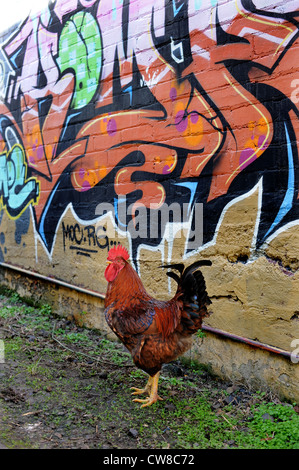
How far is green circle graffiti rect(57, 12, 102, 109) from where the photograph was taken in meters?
4.93

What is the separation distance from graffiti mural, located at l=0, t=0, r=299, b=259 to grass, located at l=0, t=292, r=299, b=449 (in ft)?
4.44

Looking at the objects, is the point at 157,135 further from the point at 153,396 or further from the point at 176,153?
the point at 153,396

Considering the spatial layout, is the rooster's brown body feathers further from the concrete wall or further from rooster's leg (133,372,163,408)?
the concrete wall

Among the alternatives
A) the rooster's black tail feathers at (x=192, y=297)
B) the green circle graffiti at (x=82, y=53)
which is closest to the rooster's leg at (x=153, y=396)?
the rooster's black tail feathers at (x=192, y=297)

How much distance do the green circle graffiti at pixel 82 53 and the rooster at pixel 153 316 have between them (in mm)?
2689

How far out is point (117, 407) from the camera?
3275 mm

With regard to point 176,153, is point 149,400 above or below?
below

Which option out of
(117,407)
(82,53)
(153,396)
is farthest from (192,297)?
(82,53)

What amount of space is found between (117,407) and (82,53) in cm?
429

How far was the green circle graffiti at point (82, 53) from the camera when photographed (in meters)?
4.93

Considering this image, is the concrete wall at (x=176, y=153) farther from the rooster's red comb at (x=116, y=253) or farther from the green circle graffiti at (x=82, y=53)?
the rooster's red comb at (x=116, y=253)

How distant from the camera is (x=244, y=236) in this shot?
11.6 feet

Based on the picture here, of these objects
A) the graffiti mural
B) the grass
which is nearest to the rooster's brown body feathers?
the grass

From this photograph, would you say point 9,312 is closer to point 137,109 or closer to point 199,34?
point 137,109
